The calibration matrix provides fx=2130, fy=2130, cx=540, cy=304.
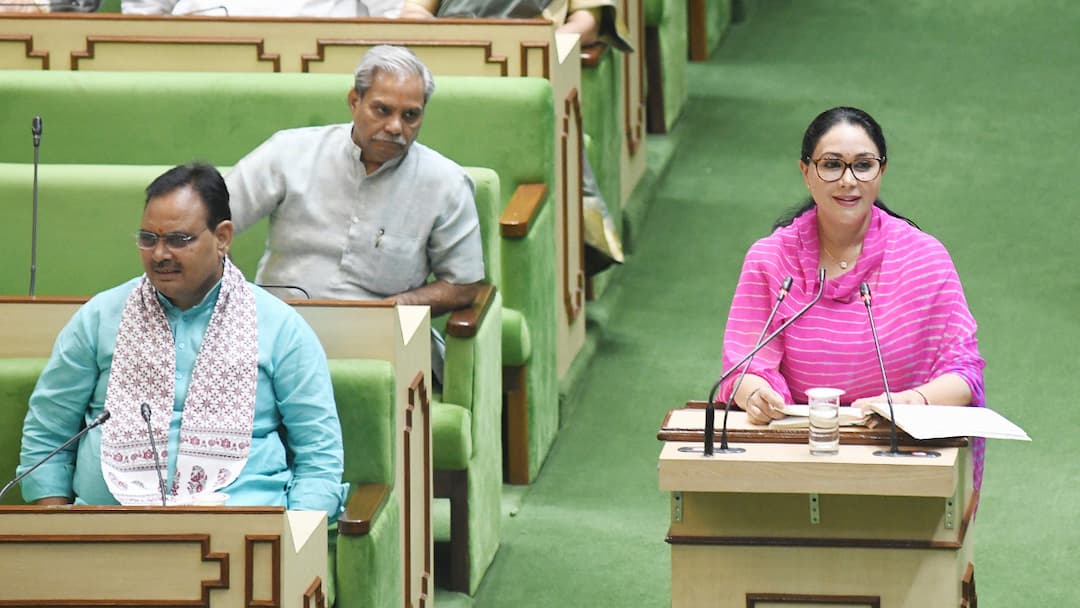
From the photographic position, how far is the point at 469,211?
3.85 meters

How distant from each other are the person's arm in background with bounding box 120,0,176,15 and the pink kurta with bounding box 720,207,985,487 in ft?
8.08

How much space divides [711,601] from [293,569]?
21.6 inches

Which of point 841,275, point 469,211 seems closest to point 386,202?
point 469,211

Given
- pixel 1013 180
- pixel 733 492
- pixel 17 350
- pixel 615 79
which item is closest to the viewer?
pixel 733 492

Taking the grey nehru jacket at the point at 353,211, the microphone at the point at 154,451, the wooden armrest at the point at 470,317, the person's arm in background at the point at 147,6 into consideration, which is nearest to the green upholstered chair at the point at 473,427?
the wooden armrest at the point at 470,317

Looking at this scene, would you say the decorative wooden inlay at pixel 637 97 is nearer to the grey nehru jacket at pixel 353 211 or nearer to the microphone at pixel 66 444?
the grey nehru jacket at pixel 353 211

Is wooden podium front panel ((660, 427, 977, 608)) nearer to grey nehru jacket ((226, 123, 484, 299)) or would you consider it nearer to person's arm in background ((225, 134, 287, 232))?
grey nehru jacket ((226, 123, 484, 299))

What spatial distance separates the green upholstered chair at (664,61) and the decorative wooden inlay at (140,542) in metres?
3.68

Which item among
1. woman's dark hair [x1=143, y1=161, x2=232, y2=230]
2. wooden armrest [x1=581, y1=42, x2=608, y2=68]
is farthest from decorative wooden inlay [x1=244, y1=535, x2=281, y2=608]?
wooden armrest [x1=581, y1=42, x2=608, y2=68]

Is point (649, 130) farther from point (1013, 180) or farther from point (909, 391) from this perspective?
point (909, 391)

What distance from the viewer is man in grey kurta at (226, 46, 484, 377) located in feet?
12.6

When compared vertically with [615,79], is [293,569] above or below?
below

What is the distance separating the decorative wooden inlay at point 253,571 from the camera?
2.70m

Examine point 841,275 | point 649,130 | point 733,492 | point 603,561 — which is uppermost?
point 649,130
